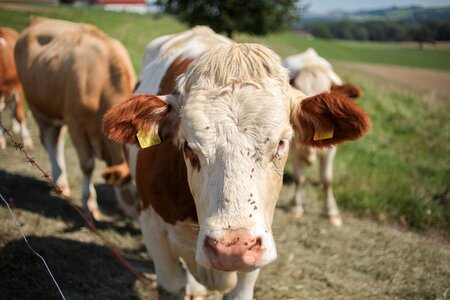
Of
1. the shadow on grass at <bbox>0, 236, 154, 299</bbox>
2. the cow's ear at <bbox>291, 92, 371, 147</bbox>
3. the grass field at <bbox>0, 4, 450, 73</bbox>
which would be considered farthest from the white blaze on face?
the grass field at <bbox>0, 4, 450, 73</bbox>

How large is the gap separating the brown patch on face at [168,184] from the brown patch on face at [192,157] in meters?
0.31

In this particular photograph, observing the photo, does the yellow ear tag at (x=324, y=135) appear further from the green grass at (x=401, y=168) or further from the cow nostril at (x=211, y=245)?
the green grass at (x=401, y=168)

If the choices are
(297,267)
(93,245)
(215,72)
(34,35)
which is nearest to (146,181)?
(215,72)

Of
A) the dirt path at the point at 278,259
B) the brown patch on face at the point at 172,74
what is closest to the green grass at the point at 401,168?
the dirt path at the point at 278,259

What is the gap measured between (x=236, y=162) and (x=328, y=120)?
2.41 feet

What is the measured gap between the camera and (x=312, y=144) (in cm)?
237

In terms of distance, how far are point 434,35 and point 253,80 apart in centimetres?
1186

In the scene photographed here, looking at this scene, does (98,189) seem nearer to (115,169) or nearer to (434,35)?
(115,169)

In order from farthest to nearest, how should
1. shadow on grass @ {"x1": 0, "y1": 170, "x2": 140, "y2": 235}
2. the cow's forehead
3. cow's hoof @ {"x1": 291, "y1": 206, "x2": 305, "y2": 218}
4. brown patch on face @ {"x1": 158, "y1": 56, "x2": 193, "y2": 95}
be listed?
1. cow's hoof @ {"x1": 291, "y1": 206, "x2": 305, "y2": 218}
2. shadow on grass @ {"x1": 0, "y1": 170, "x2": 140, "y2": 235}
3. brown patch on face @ {"x1": 158, "y1": 56, "x2": 193, "y2": 95}
4. the cow's forehead

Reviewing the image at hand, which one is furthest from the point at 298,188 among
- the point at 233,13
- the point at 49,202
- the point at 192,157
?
the point at 233,13

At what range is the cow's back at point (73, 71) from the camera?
4316mm

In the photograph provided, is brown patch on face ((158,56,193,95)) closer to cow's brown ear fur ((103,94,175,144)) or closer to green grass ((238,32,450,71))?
cow's brown ear fur ((103,94,175,144))

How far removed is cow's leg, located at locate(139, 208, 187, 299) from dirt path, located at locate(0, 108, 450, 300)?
0.53 metres

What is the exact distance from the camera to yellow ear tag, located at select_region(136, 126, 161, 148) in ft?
7.43
